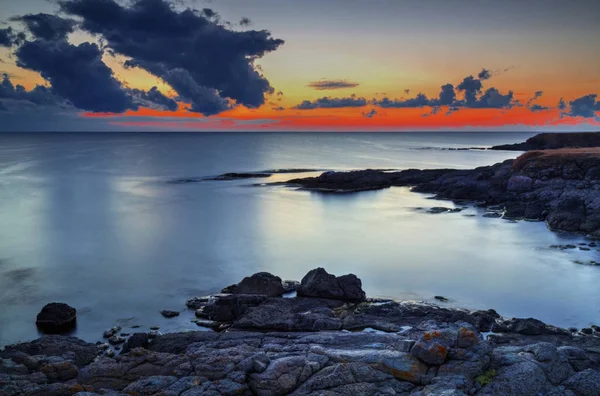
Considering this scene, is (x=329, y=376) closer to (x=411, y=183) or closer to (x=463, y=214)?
(x=463, y=214)

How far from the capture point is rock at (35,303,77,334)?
18.2 meters

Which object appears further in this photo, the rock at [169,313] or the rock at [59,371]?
the rock at [169,313]

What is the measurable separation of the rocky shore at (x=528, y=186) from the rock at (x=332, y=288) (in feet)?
68.3

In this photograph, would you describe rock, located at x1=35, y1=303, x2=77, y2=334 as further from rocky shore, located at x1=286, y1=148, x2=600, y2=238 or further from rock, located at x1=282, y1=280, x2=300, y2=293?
rocky shore, located at x1=286, y1=148, x2=600, y2=238

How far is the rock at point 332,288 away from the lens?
2009 centimetres

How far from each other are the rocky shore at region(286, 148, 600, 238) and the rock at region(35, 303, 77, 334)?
104 ft

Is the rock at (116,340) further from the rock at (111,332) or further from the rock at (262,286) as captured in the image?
the rock at (262,286)

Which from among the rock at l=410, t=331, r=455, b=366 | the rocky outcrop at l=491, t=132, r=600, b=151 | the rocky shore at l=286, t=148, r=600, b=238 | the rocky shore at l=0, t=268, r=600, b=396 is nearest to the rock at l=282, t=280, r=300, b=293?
the rocky shore at l=0, t=268, r=600, b=396

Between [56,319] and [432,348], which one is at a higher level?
[432,348]

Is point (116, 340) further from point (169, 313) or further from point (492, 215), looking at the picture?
point (492, 215)

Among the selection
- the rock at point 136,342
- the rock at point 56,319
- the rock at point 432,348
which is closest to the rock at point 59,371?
the rock at point 136,342

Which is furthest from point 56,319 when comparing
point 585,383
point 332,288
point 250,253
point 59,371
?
point 585,383

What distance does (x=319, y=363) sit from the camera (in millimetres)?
11758

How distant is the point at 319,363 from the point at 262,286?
958 cm
